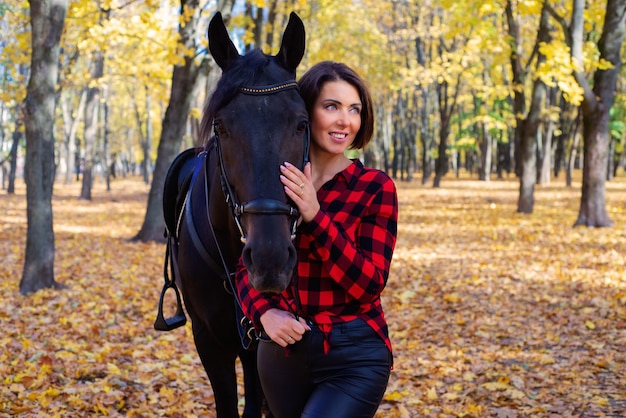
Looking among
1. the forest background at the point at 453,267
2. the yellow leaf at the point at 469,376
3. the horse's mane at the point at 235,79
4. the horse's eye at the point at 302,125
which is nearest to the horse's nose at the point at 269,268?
the horse's eye at the point at 302,125

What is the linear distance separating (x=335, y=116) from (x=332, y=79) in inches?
5.5

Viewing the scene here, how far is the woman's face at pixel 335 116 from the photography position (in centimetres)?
218

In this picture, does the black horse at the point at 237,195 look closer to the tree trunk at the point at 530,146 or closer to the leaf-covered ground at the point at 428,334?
the leaf-covered ground at the point at 428,334

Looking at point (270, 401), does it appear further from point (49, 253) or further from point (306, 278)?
point (49, 253)

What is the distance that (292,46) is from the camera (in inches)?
93.4

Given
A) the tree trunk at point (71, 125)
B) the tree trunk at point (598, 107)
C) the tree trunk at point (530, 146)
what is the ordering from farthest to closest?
the tree trunk at point (71, 125) → the tree trunk at point (530, 146) → the tree trunk at point (598, 107)

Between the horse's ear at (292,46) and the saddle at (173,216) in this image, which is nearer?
the horse's ear at (292,46)

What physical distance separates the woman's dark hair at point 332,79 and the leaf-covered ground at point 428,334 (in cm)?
302

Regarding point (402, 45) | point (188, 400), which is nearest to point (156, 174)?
point (188, 400)

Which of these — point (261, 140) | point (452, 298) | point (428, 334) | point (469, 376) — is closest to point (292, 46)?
point (261, 140)

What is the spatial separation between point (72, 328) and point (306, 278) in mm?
5531

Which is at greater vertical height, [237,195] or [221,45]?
[221,45]

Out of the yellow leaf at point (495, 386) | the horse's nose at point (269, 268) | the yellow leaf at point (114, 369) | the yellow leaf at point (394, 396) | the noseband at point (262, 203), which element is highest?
the noseband at point (262, 203)

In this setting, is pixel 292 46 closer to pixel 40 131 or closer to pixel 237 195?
pixel 237 195
